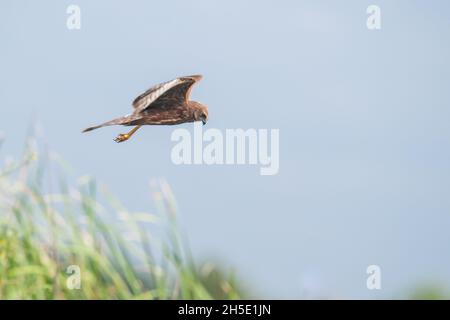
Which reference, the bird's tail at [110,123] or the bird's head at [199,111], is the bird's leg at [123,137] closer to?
the bird's tail at [110,123]

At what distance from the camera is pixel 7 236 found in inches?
300

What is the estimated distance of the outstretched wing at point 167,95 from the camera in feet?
24.0

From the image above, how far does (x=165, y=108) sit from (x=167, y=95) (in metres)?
0.13

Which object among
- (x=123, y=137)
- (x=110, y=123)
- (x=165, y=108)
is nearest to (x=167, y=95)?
(x=165, y=108)

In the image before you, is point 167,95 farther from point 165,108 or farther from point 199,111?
point 199,111

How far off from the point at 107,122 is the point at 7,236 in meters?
1.26

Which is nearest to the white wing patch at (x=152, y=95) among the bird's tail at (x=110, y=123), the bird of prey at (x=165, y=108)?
the bird of prey at (x=165, y=108)

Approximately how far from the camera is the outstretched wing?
24.0ft

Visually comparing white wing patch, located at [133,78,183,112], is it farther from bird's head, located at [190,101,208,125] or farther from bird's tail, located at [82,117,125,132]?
bird's head, located at [190,101,208,125]

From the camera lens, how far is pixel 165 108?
7.71m

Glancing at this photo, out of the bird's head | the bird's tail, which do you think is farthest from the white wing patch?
the bird's head
